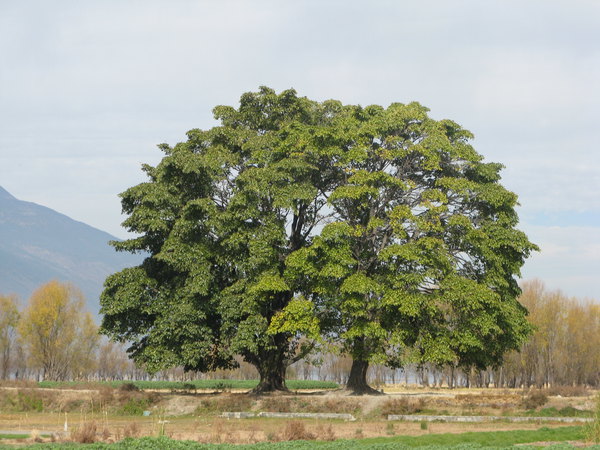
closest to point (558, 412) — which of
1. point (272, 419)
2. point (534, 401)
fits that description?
point (534, 401)

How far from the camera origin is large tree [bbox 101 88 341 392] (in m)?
40.7

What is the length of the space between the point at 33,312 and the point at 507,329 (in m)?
73.6

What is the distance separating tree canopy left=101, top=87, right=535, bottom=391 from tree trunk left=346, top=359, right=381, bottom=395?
31cm

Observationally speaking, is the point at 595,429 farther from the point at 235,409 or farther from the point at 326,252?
the point at 235,409

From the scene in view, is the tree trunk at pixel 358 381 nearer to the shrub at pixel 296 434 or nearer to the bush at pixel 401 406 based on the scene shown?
the bush at pixel 401 406

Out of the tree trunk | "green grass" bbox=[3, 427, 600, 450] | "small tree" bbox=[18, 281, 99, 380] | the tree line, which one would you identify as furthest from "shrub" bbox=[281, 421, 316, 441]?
"small tree" bbox=[18, 281, 99, 380]

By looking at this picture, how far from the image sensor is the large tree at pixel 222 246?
134 ft

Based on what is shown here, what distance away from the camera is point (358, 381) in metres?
42.5

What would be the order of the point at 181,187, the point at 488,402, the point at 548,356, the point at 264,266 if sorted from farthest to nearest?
the point at 548,356 < the point at 181,187 < the point at 264,266 < the point at 488,402

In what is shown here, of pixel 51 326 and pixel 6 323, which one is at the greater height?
pixel 6 323

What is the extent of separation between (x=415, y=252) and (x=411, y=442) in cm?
1598

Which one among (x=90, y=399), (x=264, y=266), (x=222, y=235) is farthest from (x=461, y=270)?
(x=90, y=399)

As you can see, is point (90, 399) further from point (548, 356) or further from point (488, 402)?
point (548, 356)

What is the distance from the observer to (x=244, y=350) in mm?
Result: 42781
